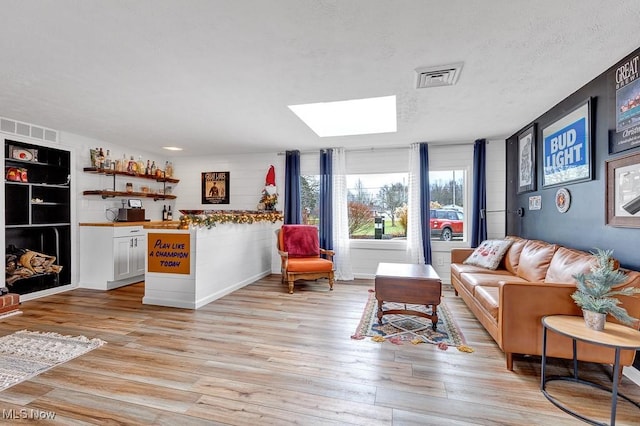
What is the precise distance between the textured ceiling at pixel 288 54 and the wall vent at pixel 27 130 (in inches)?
7.2

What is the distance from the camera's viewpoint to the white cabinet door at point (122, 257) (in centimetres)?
466

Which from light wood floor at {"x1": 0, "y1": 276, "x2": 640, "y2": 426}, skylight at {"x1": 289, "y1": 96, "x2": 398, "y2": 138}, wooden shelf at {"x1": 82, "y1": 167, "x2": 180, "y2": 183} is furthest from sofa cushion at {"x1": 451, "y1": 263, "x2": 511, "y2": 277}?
wooden shelf at {"x1": 82, "y1": 167, "x2": 180, "y2": 183}

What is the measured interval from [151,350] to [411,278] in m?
2.58

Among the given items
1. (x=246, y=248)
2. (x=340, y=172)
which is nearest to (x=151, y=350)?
(x=246, y=248)

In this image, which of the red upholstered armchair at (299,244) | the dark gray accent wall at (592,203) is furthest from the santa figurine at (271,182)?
the dark gray accent wall at (592,203)

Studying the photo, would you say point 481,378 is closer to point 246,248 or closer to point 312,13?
point 312,13

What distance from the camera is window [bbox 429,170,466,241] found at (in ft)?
17.4

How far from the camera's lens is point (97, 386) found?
6.96ft

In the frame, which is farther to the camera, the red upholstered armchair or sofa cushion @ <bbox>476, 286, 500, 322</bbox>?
the red upholstered armchair

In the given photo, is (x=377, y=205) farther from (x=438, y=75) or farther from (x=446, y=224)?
(x=438, y=75)

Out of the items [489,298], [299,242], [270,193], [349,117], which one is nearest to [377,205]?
[299,242]

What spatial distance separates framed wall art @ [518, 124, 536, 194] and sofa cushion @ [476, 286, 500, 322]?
1.76m

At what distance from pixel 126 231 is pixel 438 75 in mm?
4928

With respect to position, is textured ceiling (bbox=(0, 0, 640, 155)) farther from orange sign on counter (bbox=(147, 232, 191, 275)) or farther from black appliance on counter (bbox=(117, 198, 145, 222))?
black appliance on counter (bbox=(117, 198, 145, 222))
